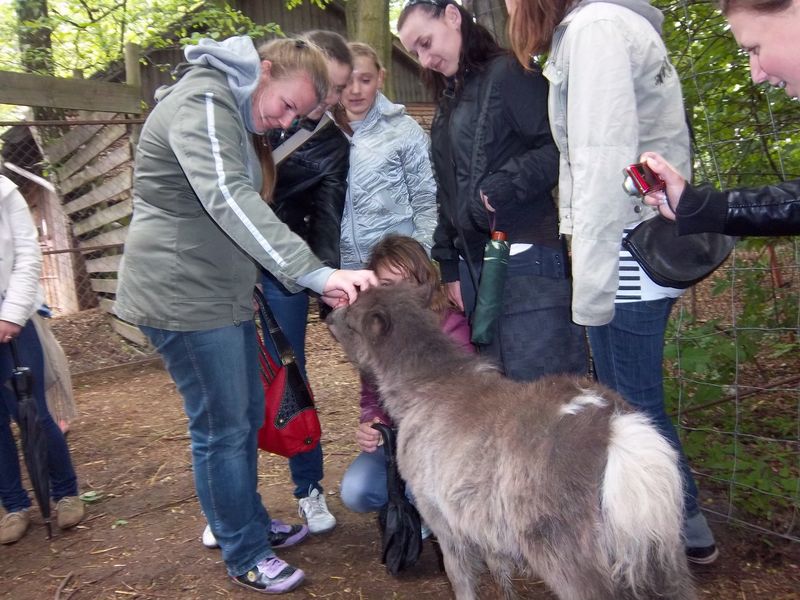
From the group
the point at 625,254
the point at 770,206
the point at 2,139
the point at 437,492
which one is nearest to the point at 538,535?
the point at 437,492

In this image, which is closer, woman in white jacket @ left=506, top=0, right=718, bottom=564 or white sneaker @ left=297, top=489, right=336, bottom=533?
woman in white jacket @ left=506, top=0, right=718, bottom=564

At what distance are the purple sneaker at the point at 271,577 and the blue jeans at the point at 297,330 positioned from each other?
0.63 metres

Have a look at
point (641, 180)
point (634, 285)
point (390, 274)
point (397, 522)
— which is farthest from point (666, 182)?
point (397, 522)

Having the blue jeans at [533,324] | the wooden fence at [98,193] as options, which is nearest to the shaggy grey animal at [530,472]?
the blue jeans at [533,324]

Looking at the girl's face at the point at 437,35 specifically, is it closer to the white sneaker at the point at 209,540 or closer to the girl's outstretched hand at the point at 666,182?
the girl's outstretched hand at the point at 666,182

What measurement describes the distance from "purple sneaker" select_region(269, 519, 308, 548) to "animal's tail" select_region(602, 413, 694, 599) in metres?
2.11

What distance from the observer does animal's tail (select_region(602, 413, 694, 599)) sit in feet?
6.61

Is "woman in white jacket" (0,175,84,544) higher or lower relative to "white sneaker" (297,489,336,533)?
higher

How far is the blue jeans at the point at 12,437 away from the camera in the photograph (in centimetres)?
394

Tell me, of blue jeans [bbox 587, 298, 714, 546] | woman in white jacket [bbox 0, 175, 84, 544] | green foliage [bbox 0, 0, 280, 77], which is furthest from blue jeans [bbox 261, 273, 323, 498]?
green foliage [bbox 0, 0, 280, 77]

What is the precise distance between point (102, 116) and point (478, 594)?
8676 millimetres

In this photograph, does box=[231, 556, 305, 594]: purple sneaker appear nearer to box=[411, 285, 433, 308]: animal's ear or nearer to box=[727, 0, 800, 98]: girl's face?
box=[411, 285, 433, 308]: animal's ear

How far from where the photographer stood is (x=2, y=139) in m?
10.9

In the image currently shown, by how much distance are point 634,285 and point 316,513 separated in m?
2.25
